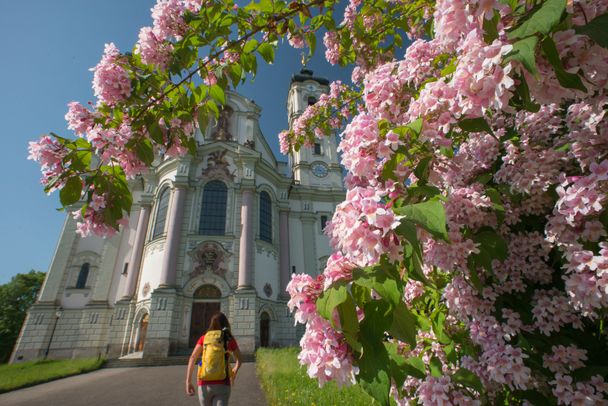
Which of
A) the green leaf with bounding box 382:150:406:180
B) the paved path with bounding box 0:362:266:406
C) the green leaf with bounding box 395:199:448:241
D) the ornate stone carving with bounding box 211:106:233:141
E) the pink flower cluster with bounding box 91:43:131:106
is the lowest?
the paved path with bounding box 0:362:266:406

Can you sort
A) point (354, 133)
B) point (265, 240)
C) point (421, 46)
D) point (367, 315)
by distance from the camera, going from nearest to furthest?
point (367, 315)
point (354, 133)
point (421, 46)
point (265, 240)

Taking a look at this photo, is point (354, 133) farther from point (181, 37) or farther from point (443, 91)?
point (181, 37)

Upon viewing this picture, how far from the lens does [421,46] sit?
252 centimetres

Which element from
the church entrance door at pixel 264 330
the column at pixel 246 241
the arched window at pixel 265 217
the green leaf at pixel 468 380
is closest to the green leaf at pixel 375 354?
the green leaf at pixel 468 380

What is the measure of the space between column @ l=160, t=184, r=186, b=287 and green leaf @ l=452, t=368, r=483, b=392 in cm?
1863

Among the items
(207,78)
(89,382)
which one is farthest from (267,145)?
(207,78)

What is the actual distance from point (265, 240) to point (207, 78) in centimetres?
1930

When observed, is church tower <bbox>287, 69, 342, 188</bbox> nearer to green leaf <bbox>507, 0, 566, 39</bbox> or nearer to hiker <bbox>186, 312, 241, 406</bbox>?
hiker <bbox>186, 312, 241, 406</bbox>

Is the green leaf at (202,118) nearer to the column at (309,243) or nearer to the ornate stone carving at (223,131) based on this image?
the column at (309,243)

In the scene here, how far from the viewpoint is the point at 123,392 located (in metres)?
8.80

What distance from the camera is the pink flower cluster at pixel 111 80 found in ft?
7.91

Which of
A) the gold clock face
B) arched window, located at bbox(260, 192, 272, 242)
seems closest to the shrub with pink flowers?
arched window, located at bbox(260, 192, 272, 242)

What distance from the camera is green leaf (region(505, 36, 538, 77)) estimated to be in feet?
3.03

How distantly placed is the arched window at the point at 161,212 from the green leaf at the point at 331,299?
21284 millimetres
